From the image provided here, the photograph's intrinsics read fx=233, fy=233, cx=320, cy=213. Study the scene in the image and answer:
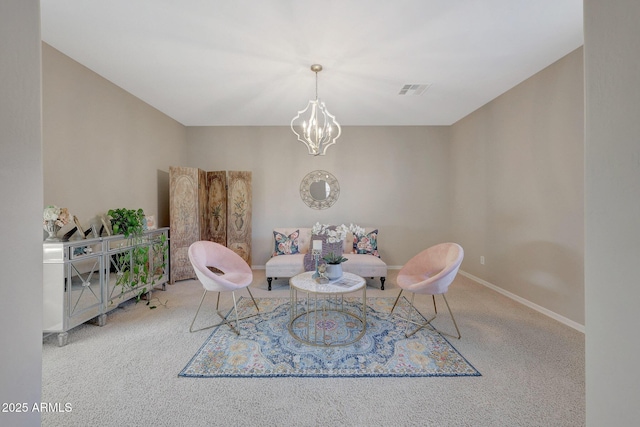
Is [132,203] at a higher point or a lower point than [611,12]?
lower

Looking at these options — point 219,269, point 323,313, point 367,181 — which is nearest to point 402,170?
point 367,181

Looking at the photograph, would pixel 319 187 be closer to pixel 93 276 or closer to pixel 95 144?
pixel 95 144

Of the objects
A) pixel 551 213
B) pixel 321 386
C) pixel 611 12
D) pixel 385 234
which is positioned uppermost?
pixel 611 12

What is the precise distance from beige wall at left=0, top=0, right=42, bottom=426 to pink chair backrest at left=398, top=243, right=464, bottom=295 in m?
2.33

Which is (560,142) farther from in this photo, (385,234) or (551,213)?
(385,234)

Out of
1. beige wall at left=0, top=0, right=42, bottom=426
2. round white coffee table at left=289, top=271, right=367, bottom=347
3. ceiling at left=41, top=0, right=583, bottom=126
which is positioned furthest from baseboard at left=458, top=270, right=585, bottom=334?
beige wall at left=0, top=0, right=42, bottom=426

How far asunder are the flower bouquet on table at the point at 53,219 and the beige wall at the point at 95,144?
33 centimetres

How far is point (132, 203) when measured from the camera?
10.7 feet

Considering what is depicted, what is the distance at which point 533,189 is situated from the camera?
2.75 m

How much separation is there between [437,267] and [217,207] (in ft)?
11.7

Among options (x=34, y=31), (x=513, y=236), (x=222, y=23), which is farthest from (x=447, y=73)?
(x=34, y=31)

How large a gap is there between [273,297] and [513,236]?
327 centimetres

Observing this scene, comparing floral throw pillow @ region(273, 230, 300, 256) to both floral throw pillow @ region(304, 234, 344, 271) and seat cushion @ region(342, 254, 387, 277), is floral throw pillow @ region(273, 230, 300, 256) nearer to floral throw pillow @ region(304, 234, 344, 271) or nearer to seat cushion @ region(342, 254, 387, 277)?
floral throw pillow @ region(304, 234, 344, 271)

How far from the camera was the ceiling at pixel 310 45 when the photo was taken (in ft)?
5.97
